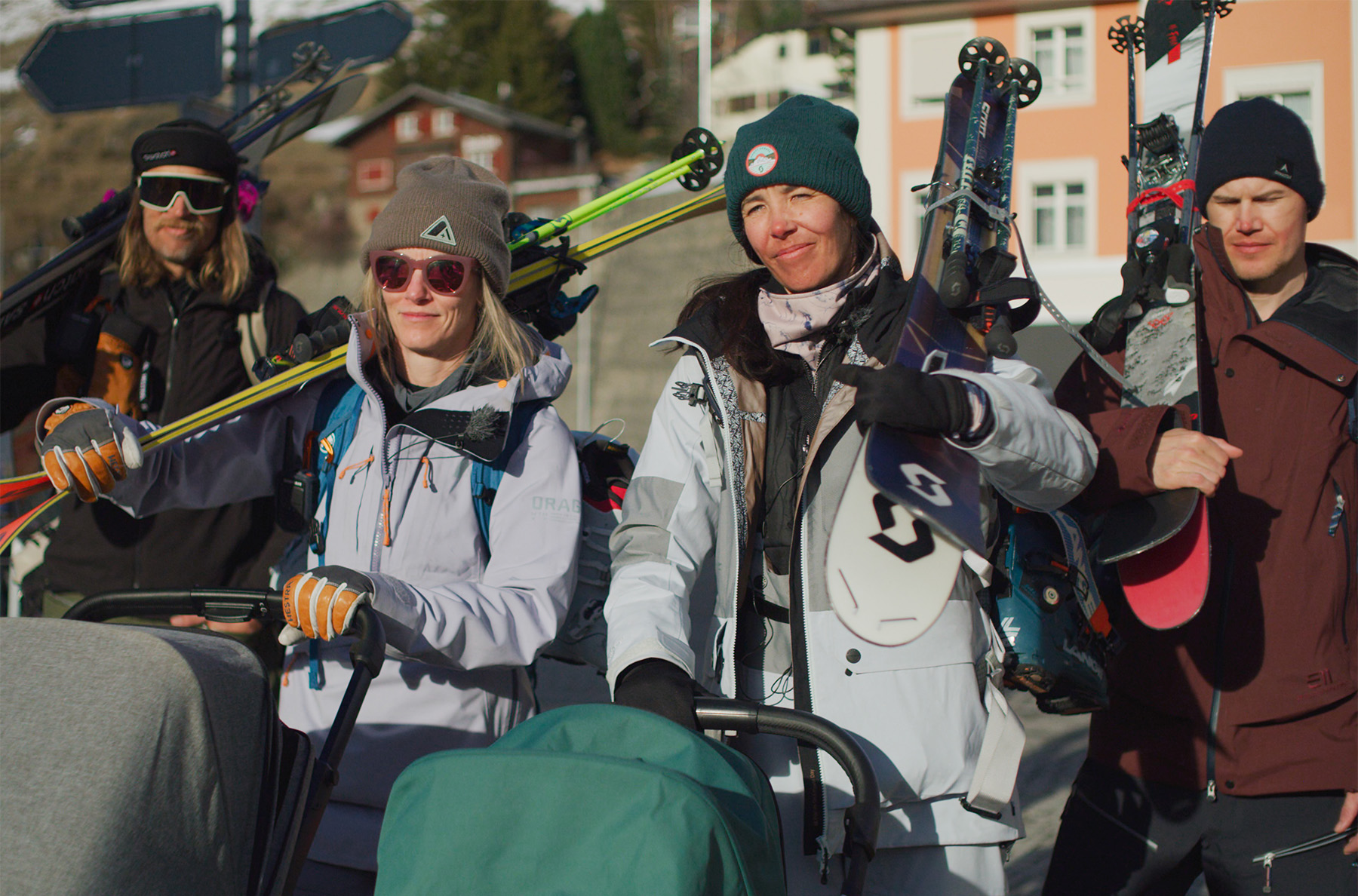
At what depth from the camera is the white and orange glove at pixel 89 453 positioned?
2355 mm

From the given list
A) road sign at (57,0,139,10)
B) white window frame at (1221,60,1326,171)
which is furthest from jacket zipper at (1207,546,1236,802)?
→ white window frame at (1221,60,1326,171)

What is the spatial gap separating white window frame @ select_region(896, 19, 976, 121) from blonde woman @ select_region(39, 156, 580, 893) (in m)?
20.6

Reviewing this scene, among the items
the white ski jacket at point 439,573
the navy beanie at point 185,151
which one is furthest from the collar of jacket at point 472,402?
the navy beanie at point 185,151

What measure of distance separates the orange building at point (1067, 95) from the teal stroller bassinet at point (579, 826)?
18.3m

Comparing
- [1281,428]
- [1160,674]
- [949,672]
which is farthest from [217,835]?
[1281,428]

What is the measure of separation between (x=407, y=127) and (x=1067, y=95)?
34.6 meters

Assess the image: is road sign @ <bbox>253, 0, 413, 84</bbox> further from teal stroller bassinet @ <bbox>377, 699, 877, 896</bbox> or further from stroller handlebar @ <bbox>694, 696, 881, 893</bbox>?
teal stroller bassinet @ <bbox>377, 699, 877, 896</bbox>

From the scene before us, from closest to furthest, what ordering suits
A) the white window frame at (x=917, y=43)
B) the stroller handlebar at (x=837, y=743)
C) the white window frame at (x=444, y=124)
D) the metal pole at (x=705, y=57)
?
the stroller handlebar at (x=837, y=743) < the metal pole at (x=705, y=57) < the white window frame at (x=917, y=43) < the white window frame at (x=444, y=124)

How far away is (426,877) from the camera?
1.37 meters

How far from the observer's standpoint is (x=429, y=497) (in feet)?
7.38

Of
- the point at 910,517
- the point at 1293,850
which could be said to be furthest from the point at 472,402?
the point at 1293,850

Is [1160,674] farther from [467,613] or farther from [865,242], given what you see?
[467,613]

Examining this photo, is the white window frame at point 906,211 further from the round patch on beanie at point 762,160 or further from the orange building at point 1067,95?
the round patch on beanie at point 762,160

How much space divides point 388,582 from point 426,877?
71cm
